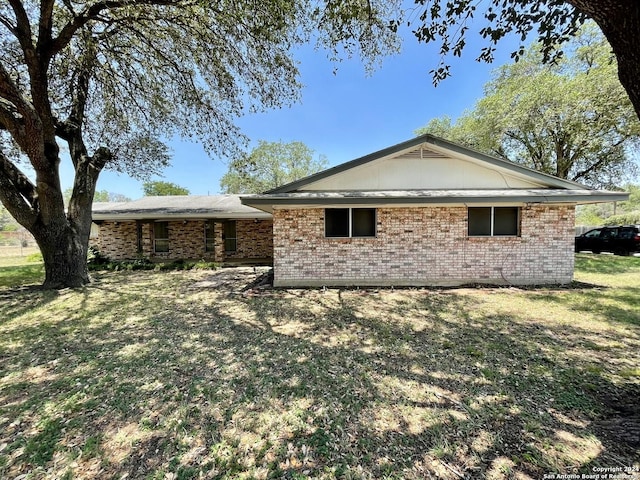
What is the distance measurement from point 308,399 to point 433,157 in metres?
7.64

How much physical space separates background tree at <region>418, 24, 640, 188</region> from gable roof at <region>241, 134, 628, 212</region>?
787 cm

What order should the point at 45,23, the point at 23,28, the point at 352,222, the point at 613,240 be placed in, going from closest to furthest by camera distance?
the point at 23,28 < the point at 45,23 < the point at 352,222 < the point at 613,240

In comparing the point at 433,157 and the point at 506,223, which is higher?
the point at 433,157

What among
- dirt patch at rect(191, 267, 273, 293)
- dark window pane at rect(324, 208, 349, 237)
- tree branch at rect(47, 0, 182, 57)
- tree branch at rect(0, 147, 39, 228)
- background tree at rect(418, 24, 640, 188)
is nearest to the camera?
tree branch at rect(47, 0, 182, 57)

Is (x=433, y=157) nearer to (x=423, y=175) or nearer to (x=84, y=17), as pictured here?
(x=423, y=175)

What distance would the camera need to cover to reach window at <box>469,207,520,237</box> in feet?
25.9

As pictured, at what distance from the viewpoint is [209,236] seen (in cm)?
1380

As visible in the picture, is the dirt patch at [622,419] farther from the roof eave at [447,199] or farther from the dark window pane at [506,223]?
Answer: the dark window pane at [506,223]

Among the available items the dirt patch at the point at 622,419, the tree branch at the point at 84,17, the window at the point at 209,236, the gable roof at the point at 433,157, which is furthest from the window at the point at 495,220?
the window at the point at 209,236

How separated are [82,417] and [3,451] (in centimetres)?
51

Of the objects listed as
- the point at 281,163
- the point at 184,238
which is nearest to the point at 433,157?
the point at 184,238

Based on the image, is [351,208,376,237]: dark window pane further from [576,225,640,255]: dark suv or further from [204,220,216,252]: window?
[576,225,640,255]: dark suv

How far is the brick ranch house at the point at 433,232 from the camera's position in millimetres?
7801

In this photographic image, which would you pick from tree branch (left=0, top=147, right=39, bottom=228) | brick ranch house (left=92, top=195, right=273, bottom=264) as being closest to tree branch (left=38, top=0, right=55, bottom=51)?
tree branch (left=0, top=147, right=39, bottom=228)
